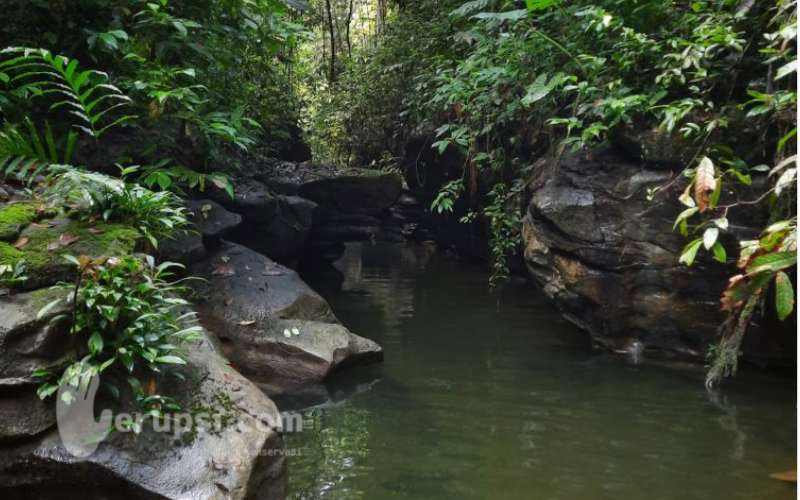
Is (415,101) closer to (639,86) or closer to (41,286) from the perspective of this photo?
(639,86)

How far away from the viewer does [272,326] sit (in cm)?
648

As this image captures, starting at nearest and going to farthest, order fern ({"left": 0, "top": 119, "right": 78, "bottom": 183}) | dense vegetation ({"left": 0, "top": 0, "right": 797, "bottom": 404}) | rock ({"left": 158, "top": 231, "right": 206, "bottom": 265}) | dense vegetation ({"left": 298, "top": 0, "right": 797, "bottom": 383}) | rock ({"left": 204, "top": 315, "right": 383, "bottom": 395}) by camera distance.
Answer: dense vegetation ({"left": 0, "top": 0, "right": 797, "bottom": 404}), dense vegetation ({"left": 298, "top": 0, "right": 797, "bottom": 383}), fern ({"left": 0, "top": 119, "right": 78, "bottom": 183}), rock ({"left": 204, "top": 315, "right": 383, "bottom": 395}), rock ({"left": 158, "top": 231, "right": 206, "bottom": 265})

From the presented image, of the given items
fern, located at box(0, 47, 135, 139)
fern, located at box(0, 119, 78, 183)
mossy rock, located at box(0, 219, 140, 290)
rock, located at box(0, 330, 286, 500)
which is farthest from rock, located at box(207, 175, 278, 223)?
rock, located at box(0, 330, 286, 500)

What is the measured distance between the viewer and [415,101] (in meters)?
11.0

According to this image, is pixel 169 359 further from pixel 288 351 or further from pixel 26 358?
pixel 288 351

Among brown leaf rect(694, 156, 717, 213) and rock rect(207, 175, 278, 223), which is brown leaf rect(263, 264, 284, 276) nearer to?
rock rect(207, 175, 278, 223)

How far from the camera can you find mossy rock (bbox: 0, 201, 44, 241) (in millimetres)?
4141

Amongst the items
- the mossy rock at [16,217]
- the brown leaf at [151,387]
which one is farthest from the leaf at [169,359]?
the mossy rock at [16,217]

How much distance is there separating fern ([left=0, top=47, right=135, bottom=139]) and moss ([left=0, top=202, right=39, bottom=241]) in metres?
0.89

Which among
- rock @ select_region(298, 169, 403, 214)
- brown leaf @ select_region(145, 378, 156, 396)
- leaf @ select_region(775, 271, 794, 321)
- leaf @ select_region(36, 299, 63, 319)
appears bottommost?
brown leaf @ select_region(145, 378, 156, 396)

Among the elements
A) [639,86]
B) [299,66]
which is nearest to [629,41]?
[639,86]

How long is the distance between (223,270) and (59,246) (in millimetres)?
3180

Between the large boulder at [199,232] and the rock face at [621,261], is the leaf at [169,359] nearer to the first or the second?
the large boulder at [199,232]

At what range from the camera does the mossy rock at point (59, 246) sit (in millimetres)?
3850
